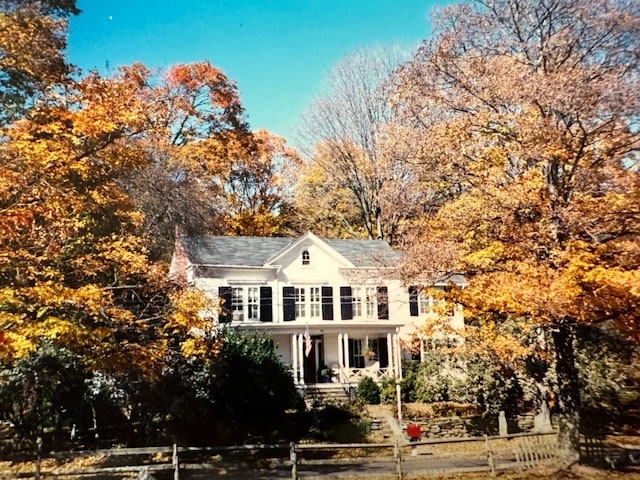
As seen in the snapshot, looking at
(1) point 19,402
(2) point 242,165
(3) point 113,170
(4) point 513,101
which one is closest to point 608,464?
(4) point 513,101

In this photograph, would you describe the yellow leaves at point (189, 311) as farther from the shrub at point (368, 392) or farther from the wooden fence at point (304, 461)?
the shrub at point (368, 392)

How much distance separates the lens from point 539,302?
12164mm

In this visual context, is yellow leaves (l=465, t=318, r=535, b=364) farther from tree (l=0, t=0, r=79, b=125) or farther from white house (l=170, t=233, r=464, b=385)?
tree (l=0, t=0, r=79, b=125)

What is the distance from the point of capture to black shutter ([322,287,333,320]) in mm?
28734

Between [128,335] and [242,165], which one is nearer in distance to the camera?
[128,335]

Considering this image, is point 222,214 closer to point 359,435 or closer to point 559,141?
point 359,435

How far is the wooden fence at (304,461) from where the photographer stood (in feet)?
45.7

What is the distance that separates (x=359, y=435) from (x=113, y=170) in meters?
13.7

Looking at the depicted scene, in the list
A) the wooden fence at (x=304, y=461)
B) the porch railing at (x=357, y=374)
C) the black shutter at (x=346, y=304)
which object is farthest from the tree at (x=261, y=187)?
the wooden fence at (x=304, y=461)

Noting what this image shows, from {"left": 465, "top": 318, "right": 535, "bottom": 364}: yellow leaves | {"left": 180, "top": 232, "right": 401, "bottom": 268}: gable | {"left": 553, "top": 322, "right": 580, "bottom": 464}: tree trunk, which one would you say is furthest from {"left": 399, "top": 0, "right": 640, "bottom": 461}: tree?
{"left": 180, "top": 232, "right": 401, "bottom": 268}: gable

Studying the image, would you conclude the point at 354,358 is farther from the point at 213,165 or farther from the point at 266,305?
the point at 213,165

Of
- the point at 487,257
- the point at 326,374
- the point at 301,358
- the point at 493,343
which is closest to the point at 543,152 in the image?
the point at 487,257

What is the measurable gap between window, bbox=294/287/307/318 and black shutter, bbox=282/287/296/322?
0.21m

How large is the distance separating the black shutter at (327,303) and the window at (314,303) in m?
0.25
